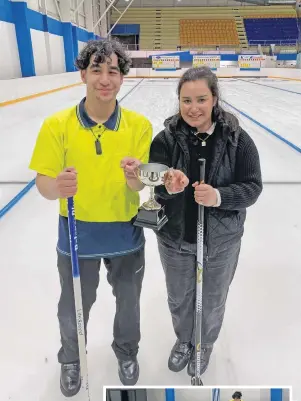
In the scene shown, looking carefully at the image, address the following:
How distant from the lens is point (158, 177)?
46.6 inches

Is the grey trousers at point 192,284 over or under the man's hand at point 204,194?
under

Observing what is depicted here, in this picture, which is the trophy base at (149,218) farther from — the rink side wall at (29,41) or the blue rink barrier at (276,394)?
the rink side wall at (29,41)

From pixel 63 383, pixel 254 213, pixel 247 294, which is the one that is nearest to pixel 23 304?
pixel 63 383

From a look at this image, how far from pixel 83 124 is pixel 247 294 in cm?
142

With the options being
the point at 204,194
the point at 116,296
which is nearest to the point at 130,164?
the point at 204,194

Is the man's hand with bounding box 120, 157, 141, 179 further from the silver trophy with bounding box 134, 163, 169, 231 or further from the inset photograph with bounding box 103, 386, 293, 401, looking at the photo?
the inset photograph with bounding box 103, 386, 293, 401

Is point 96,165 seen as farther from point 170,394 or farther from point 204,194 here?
point 170,394

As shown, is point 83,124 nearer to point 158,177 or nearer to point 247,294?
point 158,177

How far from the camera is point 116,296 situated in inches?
62.2

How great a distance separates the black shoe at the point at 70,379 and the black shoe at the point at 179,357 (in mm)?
381

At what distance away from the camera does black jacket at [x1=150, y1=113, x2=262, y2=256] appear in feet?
4.46

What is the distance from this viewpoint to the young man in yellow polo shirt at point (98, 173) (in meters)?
1.29

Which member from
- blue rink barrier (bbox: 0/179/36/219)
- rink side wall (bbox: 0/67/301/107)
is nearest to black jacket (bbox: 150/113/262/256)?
rink side wall (bbox: 0/67/301/107)

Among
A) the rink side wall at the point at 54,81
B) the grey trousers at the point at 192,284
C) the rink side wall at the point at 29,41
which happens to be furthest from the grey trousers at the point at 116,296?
the rink side wall at the point at 29,41
